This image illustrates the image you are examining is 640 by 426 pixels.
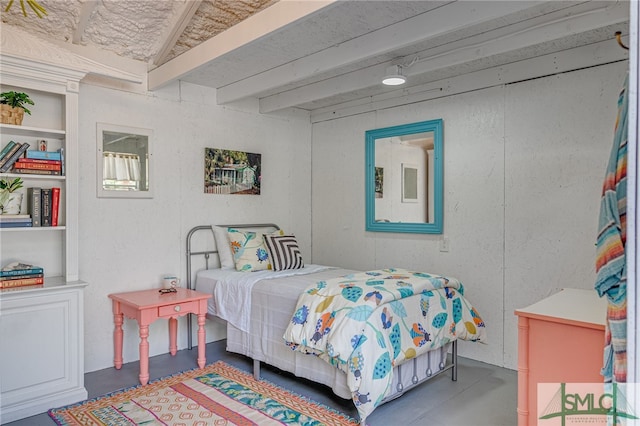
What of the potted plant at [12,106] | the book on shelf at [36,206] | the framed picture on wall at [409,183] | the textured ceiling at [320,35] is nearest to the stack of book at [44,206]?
the book on shelf at [36,206]

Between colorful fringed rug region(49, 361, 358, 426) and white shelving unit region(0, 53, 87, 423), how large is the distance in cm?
22

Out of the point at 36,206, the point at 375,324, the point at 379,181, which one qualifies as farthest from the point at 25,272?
the point at 379,181

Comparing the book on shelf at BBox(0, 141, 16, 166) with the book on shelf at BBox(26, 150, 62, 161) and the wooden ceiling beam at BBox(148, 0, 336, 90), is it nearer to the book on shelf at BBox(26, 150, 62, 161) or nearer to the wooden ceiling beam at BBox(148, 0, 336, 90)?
the book on shelf at BBox(26, 150, 62, 161)

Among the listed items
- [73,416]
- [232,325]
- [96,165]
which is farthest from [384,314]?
[96,165]

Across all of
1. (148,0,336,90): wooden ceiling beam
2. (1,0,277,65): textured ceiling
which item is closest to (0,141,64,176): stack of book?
(1,0,277,65): textured ceiling

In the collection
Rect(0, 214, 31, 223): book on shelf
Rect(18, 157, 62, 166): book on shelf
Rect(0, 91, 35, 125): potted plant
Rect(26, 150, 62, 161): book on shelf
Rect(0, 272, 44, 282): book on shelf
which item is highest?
Rect(0, 91, 35, 125): potted plant

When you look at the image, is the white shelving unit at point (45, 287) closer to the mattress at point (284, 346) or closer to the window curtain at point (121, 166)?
the window curtain at point (121, 166)

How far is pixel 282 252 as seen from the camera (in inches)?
155

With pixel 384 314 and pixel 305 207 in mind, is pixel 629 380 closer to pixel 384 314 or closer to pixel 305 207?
pixel 384 314

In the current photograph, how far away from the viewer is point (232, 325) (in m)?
3.51

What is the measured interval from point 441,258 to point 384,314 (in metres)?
1.57

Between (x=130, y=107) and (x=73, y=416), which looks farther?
(x=130, y=107)

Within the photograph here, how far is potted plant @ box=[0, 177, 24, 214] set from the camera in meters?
2.84

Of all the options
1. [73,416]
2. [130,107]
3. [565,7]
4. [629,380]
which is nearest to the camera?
[629,380]
